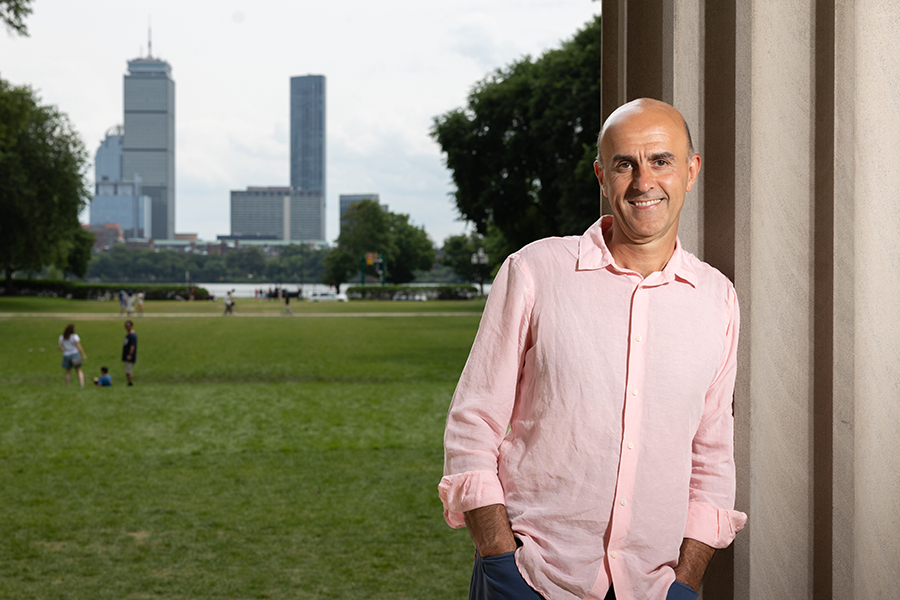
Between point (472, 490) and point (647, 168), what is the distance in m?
0.77

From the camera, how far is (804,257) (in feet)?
6.33

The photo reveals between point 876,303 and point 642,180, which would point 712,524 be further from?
point 642,180

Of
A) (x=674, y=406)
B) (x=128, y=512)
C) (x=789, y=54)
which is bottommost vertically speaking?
(x=128, y=512)

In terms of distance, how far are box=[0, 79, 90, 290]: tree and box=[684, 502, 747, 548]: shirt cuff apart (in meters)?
44.9

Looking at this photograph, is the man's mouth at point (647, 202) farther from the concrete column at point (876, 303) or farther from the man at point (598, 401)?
the concrete column at point (876, 303)

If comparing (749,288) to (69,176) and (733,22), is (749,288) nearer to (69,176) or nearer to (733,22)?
(733,22)

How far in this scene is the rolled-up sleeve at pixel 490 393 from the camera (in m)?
1.72

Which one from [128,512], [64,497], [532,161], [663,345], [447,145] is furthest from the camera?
[447,145]

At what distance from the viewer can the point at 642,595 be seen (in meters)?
1.73

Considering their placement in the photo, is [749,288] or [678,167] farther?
[749,288]

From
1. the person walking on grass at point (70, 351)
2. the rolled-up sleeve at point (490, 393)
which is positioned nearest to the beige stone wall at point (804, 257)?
the rolled-up sleeve at point (490, 393)

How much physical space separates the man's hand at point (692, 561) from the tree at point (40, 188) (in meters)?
44.9

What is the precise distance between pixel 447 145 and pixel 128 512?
970 inches

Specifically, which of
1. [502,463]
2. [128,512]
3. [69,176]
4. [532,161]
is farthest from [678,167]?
[69,176]
